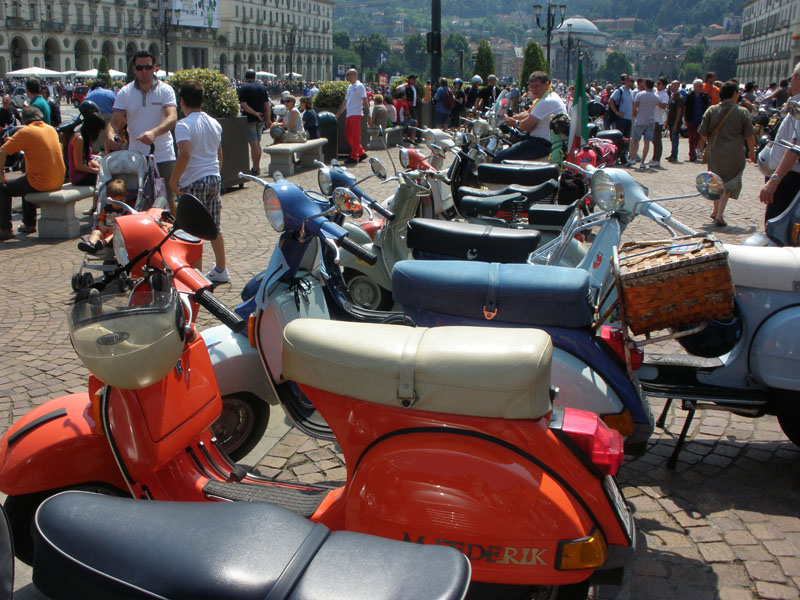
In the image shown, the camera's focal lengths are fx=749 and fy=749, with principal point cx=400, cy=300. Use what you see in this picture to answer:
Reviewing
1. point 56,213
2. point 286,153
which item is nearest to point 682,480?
point 56,213

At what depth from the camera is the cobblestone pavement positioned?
2865 millimetres

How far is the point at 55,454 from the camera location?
2656 mm


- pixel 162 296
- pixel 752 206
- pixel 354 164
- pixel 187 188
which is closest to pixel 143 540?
pixel 162 296

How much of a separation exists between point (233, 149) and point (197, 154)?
5245 millimetres

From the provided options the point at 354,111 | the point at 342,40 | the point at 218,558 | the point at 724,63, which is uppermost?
the point at 342,40

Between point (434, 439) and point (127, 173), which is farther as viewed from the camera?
point (127, 173)

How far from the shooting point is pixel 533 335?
2.24 metres

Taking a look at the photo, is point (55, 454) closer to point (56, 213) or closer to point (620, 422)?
point (620, 422)

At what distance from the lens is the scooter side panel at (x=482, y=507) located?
2.10 m

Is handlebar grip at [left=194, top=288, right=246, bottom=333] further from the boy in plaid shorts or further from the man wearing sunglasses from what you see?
the man wearing sunglasses

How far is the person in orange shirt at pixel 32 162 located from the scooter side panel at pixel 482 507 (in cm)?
745

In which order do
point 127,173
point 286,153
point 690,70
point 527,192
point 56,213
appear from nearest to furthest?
point 527,192, point 127,173, point 56,213, point 286,153, point 690,70

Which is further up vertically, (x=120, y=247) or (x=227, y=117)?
(x=227, y=117)

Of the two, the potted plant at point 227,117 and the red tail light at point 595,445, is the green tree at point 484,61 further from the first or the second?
the red tail light at point 595,445
